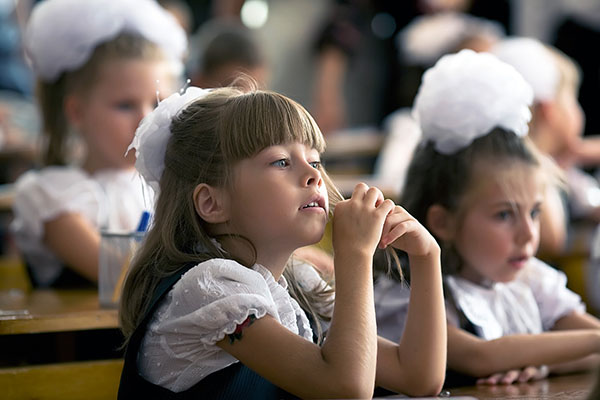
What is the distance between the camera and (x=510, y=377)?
1582 millimetres

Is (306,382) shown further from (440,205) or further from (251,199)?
(440,205)

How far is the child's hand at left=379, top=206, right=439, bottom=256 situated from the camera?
1337 mm

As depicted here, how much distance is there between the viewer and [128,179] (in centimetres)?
241

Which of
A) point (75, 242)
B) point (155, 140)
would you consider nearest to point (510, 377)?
point (155, 140)

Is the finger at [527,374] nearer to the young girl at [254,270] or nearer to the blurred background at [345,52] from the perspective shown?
the young girl at [254,270]

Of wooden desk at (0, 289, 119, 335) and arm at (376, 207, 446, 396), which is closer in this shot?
arm at (376, 207, 446, 396)

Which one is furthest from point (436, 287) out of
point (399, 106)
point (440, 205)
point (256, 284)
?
point (399, 106)

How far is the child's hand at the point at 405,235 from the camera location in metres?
1.34

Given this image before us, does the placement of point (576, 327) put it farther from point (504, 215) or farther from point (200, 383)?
point (200, 383)

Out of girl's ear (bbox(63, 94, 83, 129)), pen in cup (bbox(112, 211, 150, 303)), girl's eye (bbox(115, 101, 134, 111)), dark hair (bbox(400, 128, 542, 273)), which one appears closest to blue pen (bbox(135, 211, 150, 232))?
pen in cup (bbox(112, 211, 150, 303))

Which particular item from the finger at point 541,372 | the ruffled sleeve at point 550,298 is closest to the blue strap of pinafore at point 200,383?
the finger at point 541,372

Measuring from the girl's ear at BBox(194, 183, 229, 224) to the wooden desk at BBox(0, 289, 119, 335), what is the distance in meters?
0.34

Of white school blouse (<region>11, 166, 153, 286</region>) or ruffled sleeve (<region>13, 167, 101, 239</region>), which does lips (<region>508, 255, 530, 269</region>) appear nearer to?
white school blouse (<region>11, 166, 153, 286</region>)

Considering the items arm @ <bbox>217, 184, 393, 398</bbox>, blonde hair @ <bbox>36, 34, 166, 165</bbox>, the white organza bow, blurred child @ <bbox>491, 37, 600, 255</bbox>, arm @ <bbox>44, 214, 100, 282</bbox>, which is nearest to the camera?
arm @ <bbox>217, 184, 393, 398</bbox>
